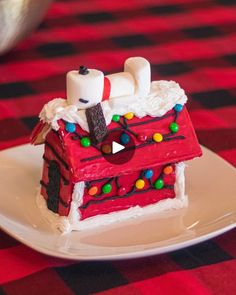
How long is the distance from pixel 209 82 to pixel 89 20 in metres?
0.35

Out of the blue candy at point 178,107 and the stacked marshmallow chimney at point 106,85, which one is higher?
the stacked marshmallow chimney at point 106,85

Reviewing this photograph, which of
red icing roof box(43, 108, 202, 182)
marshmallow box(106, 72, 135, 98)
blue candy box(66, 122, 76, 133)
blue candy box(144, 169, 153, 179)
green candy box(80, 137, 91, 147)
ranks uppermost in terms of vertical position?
marshmallow box(106, 72, 135, 98)

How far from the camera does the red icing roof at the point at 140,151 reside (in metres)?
0.80

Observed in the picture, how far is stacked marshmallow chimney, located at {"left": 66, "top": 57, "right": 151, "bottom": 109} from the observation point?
2.62 ft

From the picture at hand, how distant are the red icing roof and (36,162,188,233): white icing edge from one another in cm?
3

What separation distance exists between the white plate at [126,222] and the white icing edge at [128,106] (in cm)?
11

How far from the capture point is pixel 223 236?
85cm

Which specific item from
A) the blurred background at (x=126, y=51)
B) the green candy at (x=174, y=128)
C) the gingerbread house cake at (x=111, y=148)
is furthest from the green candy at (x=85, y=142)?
the blurred background at (x=126, y=51)

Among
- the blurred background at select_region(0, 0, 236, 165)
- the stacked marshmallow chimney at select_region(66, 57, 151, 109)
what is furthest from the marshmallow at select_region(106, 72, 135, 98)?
the blurred background at select_region(0, 0, 236, 165)

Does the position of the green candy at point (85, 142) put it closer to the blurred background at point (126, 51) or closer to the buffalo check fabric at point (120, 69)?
the buffalo check fabric at point (120, 69)

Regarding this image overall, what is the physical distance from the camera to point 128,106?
0.83 meters
